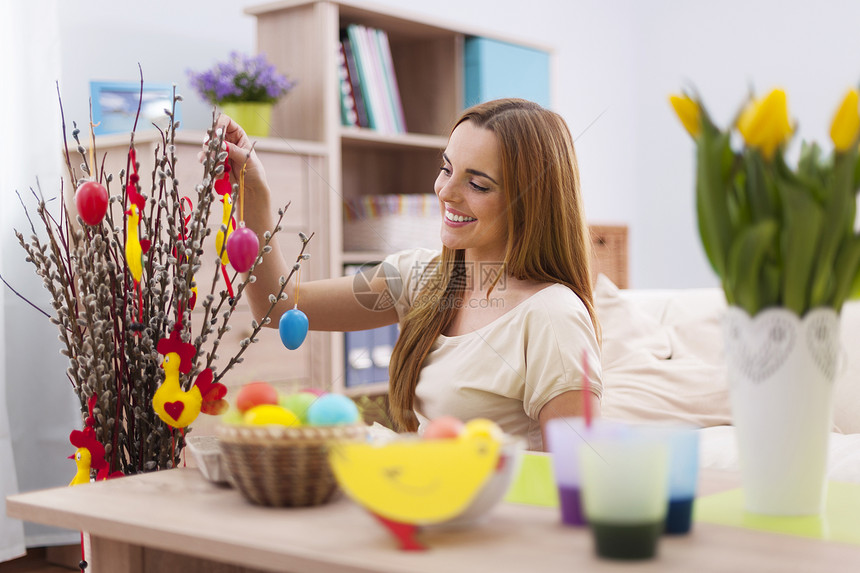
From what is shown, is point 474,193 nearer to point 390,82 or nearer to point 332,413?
point 332,413

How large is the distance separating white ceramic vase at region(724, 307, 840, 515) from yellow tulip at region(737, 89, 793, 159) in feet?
0.44

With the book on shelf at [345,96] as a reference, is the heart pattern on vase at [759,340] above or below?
below

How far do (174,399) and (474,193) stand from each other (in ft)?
1.82

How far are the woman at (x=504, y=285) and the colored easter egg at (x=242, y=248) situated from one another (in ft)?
0.85

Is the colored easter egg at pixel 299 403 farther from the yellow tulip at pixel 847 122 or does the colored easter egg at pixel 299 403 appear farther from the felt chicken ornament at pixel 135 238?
the yellow tulip at pixel 847 122

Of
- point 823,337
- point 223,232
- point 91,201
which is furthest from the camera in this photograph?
point 223,232

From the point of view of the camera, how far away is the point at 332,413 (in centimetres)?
76

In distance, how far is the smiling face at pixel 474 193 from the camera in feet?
4.46

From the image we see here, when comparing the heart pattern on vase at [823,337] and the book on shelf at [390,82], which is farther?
the book on shelf at [390,82]

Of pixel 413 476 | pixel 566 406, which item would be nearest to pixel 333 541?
pixel 413 476

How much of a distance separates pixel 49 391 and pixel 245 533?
5.92 ft

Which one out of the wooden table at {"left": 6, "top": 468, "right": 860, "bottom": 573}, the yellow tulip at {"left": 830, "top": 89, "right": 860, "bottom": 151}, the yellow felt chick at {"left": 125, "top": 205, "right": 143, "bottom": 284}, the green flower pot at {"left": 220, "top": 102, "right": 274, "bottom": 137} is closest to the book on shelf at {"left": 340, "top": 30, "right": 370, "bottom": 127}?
the green flower pot at {"left": 220, "top": 102, "right": 274, "bottom": 137}

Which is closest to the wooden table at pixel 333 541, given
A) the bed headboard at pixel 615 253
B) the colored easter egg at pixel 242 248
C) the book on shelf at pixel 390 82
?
the colored easter egg at pixel 242 248

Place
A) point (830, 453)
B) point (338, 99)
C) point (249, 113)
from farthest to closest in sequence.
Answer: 1. point (338, 99)
2. point (249, 113)
3. point (830, 453)
